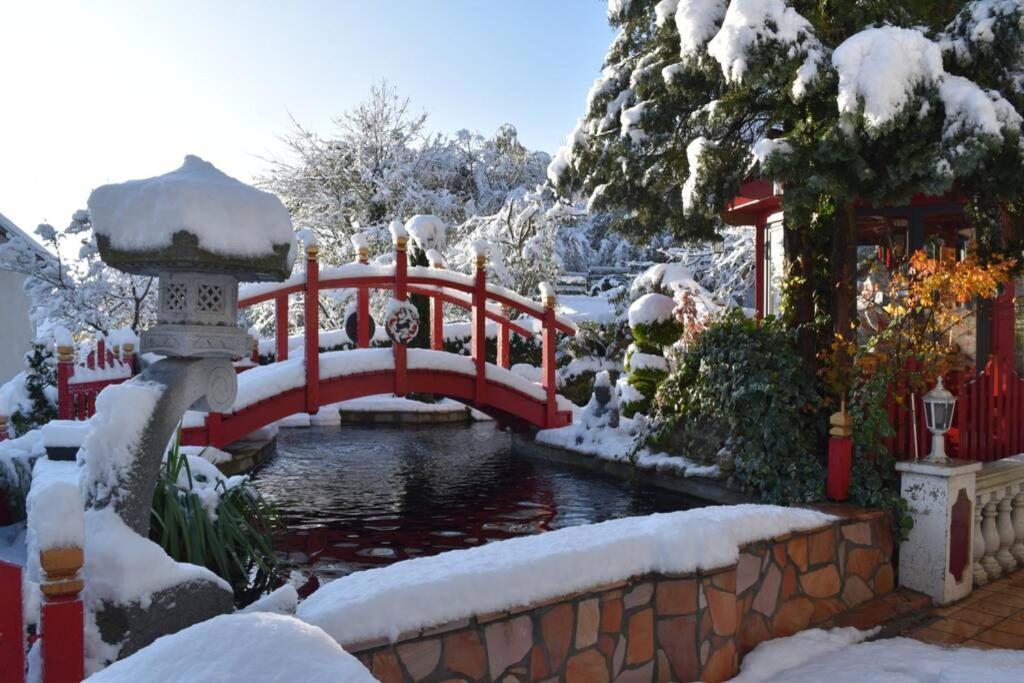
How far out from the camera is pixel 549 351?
38.2 ft

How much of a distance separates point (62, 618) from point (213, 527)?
2.00 meters

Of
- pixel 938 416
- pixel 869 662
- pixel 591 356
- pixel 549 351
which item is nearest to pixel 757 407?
pixel 938 416

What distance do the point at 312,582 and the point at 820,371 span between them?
449cm

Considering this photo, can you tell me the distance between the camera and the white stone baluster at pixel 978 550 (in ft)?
16.6

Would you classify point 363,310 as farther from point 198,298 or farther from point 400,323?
point 198,298

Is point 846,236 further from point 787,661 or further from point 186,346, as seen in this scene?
point 186,346

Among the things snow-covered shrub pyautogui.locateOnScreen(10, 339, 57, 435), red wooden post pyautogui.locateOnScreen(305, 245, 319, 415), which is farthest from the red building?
snow-covered shrub pyautogui.locateOnScreen(10, 339, 57, 435)

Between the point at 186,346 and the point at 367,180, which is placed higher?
the point at 367,180

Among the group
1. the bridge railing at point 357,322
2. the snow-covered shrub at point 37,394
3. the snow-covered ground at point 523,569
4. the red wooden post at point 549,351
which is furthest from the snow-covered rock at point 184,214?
the red wooden post at point 549,351

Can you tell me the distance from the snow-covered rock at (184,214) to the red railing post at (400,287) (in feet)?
21.3

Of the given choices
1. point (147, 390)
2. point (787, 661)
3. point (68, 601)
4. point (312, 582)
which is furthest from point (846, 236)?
point (68, 601)

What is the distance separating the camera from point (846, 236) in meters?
6.79

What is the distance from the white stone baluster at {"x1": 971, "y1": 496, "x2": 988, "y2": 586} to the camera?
5070mm

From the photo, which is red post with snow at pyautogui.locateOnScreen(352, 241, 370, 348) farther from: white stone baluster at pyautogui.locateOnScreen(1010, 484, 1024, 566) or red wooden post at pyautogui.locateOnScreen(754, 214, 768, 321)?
white stone baluster at pyautogui.locateOnScreen(1010, 484, 1024, 566)
